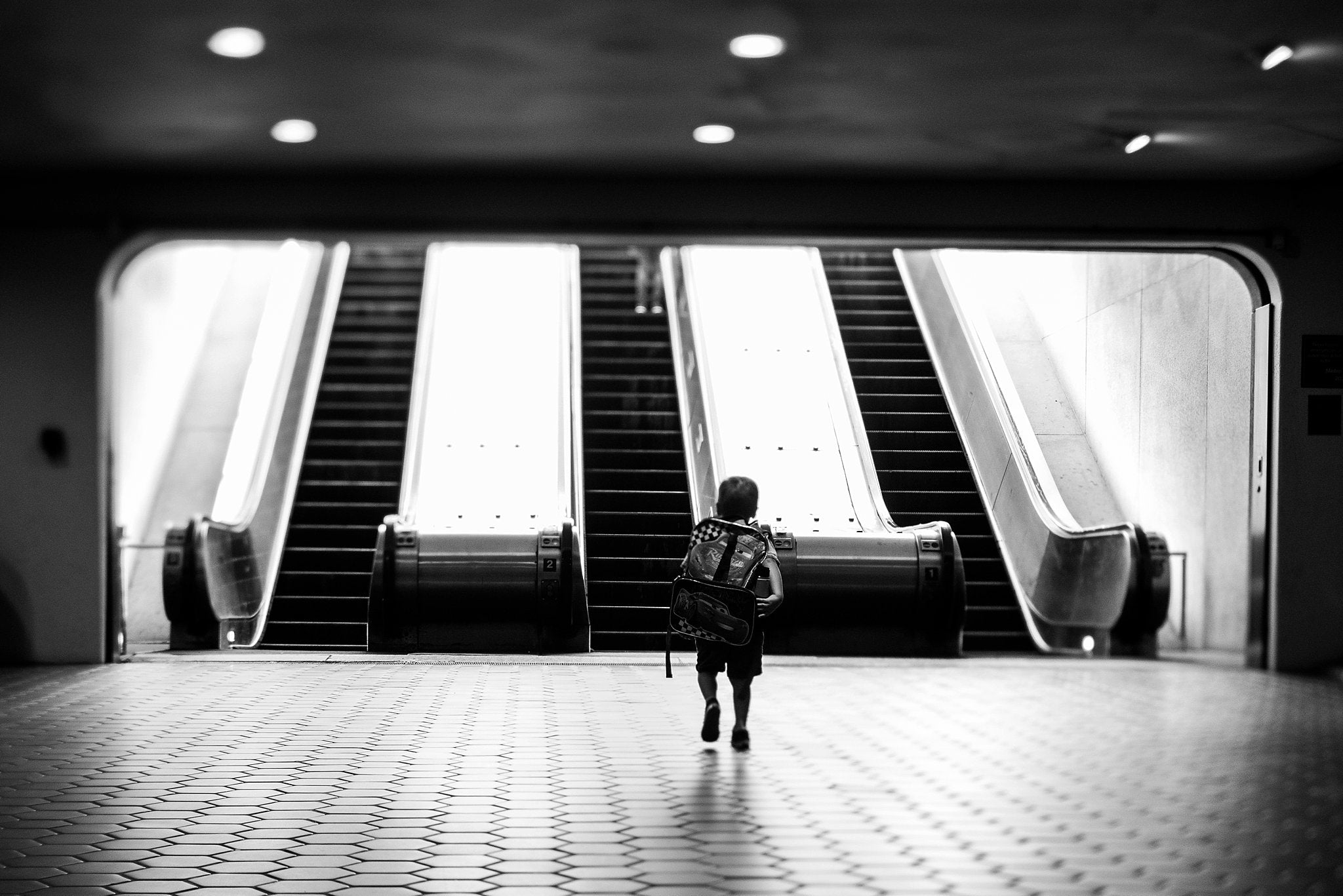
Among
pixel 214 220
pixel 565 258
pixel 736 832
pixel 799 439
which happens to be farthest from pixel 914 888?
pixel 565 258

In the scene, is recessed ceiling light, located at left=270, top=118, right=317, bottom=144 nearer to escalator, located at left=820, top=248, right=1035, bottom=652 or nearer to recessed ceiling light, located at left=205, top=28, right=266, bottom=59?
recessed ceiling light, located at left=205, top=28, right=266, bottom=59

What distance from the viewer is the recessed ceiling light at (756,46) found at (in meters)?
5.87

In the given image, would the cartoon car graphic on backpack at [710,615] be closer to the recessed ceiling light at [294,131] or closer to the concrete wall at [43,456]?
the recessed ceiling light at [294,131]

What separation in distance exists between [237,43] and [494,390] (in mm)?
8196

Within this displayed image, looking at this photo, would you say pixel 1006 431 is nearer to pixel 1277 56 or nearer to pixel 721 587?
pixel 1277 56

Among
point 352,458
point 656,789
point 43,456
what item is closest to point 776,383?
point 352,458

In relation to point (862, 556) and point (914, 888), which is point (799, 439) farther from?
point (914, 888)

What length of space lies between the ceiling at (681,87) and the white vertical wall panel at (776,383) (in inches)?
146

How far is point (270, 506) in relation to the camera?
37.9 feet

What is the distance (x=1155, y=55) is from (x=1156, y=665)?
4.58 m

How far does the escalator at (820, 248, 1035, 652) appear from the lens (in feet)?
36.6

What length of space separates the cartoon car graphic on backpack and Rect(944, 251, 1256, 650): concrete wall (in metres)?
4.38

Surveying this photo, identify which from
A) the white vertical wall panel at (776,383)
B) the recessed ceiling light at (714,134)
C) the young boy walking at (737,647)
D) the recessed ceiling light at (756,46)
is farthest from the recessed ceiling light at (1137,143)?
the white vertical wall panel at (776,383)

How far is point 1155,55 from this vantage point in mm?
6094
